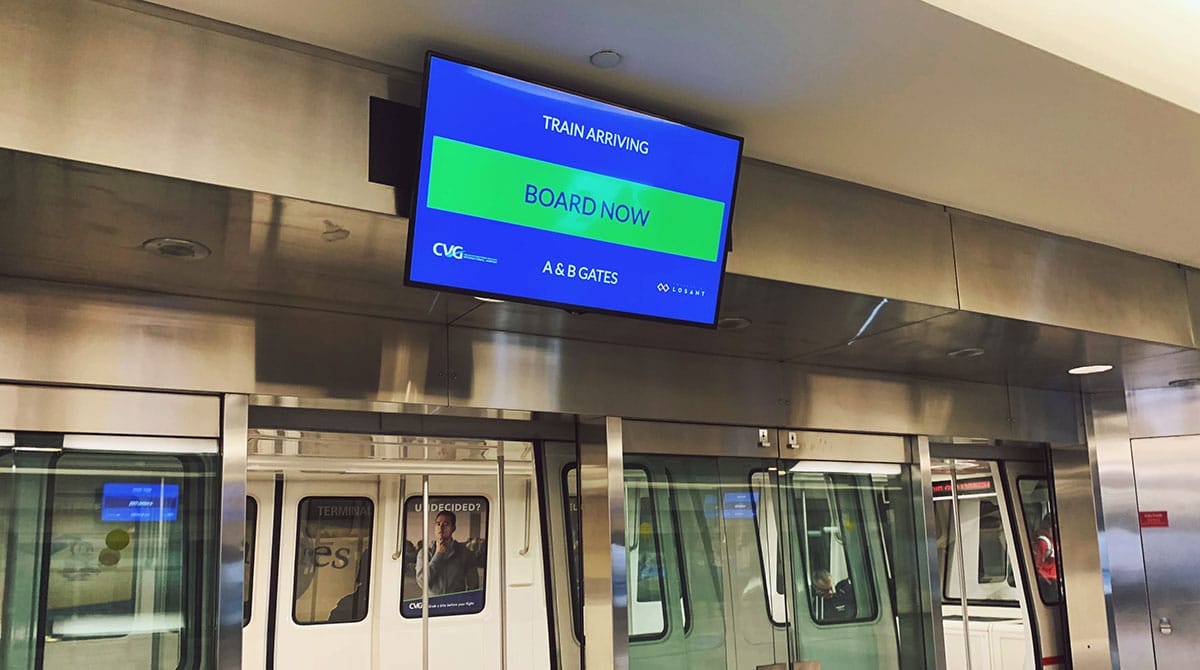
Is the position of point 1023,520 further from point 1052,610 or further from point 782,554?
point 782,554

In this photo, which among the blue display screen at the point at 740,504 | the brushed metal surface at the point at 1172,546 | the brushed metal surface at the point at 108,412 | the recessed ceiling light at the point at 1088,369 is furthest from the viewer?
the brushed metal surface at the point at 1172,546

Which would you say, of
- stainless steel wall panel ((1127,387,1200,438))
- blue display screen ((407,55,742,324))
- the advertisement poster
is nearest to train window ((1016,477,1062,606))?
stainless steel wall panel ((1127,387,1200,438))

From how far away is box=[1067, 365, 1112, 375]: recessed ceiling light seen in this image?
4.92 meters

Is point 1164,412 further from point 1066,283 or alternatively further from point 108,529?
point 108,529

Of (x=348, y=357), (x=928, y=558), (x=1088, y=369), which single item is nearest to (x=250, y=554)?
(x=348, y=357)

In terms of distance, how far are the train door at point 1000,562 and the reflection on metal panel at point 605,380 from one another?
73.7 inches

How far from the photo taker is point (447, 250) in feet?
8.15

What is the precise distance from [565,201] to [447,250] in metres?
0.37

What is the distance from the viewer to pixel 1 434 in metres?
2.86

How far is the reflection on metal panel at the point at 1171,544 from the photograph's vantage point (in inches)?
213

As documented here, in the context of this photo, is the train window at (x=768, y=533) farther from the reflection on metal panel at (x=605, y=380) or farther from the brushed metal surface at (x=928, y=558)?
the brushed metal surface at (x=928, y=558)

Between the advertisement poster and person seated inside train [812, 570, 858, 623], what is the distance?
1.61m

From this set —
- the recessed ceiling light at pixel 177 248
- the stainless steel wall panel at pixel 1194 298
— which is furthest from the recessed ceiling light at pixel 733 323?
the stainless steel wall panel at pixel 1194 298

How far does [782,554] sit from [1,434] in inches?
127
